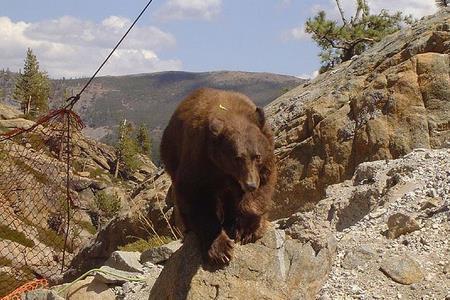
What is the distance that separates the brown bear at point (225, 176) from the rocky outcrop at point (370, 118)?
526 cm

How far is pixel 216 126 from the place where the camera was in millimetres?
5926

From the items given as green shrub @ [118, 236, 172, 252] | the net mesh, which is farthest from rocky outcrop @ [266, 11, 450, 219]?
the net mesh

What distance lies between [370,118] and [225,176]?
20.2ft

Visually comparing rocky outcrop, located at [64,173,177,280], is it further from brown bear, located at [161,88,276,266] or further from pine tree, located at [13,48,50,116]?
pine tree, located at [13,48,50,116]

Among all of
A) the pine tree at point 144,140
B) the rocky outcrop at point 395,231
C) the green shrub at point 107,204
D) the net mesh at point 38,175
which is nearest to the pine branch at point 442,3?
the rocky outcrop at point 395,231

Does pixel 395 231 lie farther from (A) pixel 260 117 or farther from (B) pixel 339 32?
(B) pixel 339 32

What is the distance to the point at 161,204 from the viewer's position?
13.5 metres

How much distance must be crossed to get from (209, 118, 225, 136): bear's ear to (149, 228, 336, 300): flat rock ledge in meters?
1.19

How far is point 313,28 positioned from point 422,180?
761 inches

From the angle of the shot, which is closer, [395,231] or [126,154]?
[395,231]

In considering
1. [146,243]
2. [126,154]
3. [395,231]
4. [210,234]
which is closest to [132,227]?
[146,243]

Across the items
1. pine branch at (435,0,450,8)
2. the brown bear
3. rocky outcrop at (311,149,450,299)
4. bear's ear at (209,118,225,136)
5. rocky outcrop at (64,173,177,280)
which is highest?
pine branch at (435,0,450,8)

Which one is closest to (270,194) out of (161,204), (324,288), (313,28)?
(324,288)

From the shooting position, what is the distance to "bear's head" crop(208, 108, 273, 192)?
566cm
